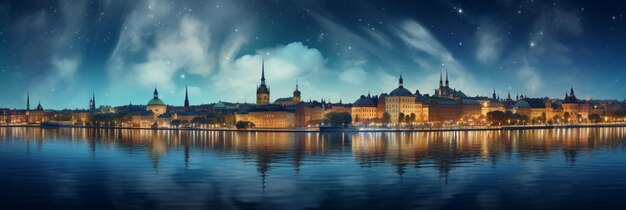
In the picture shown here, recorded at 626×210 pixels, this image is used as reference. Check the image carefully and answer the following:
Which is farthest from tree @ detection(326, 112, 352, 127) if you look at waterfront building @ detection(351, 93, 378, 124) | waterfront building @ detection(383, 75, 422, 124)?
waterfront building @ detection(351, 93, 378, 124)

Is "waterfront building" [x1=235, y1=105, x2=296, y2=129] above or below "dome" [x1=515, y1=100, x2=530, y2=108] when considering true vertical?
below

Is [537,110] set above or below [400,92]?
below

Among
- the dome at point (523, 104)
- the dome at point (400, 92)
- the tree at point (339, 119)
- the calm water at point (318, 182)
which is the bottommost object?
the calm water at point (318, 182)

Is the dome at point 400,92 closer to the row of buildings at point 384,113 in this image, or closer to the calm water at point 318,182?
the row of buildings at point 384,113

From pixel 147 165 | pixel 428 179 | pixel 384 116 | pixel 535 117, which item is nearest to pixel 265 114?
pixel 384 116

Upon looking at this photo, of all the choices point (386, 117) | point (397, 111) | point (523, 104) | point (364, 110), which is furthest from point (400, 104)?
point (523, 104)

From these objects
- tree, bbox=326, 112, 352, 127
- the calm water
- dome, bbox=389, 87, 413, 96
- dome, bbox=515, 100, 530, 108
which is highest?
dome, bbox=389, 87, 413, 96

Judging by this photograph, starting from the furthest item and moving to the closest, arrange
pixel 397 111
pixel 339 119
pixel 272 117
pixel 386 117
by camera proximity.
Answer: pixel 397 111 → pixel 386 117 → pixel 272 117 → pixel 339 119

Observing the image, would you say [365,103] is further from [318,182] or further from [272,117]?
[318,182]

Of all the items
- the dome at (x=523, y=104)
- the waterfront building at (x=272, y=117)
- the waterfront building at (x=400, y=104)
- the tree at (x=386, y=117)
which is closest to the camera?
the waterfront building at (x=272, y=117)

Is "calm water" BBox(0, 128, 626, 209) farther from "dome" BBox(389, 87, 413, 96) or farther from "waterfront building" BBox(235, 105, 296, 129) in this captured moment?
"dome" BBox(389, 87, 413, 96)

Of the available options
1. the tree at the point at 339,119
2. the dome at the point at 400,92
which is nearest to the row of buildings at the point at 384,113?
the dome at the point at 400,92

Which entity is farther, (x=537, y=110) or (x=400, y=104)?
(x=537, y=110)

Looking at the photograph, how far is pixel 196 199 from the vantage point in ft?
82.3
